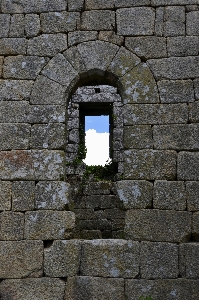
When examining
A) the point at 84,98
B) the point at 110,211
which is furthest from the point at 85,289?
the point at 84,98

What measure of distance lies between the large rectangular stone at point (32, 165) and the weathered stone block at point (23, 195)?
0.09 m

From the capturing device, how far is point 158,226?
5.29 m

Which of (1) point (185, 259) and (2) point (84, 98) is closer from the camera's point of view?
(1) point (185, 259)

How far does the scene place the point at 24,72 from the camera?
5.87 meters

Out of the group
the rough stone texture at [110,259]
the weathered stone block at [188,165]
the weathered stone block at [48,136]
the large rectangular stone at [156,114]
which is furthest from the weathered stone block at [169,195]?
the weathered stone block at [48,136]

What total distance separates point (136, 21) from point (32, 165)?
2631 millimetres

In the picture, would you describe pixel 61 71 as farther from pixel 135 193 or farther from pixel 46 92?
pixel 135 193

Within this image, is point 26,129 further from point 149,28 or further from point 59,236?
point 149,28

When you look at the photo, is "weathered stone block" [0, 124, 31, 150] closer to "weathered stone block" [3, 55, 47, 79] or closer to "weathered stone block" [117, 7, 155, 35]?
"weathered stone block" [3, 55, 47, 79]

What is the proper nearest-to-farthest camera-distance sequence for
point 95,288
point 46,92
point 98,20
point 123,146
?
point 95,288 → point 123,146 → point 46,92 → point 98,20

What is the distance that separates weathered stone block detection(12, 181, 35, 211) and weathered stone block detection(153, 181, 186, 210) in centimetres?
168

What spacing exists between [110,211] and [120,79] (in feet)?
15.0

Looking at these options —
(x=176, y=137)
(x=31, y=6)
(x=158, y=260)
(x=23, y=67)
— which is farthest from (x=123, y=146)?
(x=31, y=6)

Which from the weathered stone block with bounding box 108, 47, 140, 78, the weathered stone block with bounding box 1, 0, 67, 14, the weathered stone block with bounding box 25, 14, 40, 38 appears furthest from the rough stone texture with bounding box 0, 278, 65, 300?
the weathered stone block with bounding box 1, 0, 67, 14
